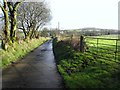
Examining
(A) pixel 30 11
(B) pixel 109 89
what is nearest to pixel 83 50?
(B) pixel 109 89

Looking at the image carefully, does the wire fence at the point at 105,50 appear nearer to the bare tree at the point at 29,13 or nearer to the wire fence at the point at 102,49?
the wire fence at the point at 102,49

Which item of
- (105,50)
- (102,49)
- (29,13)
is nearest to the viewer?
(102,49)

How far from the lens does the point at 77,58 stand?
18156 mm

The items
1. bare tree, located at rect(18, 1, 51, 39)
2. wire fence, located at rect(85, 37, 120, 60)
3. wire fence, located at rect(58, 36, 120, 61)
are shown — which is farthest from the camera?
bare tree, located at rect(18, 1, 51, 39)

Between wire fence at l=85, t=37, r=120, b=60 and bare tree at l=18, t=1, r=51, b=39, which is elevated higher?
bare tree at l=18, t=1, r=51, b=39

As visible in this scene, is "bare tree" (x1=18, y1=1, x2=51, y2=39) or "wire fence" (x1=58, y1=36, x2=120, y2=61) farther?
"bare tree" (x1=18, y1=1, x2=51, y2=39)

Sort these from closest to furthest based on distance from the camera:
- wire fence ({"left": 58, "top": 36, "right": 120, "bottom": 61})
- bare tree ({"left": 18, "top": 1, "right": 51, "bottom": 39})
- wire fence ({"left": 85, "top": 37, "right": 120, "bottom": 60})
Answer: wire fence ({"left": 85, "top": 37, "right": 120, "bottom": 60}), wire fence ({"left": 58, "top": 36, "right": 120, "bottom": 61}), bare tree ({"left": 18, "top": 1, "right": 51, "bottom": 39})

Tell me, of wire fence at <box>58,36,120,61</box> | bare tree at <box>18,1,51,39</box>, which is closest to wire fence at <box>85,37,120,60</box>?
wire fence at <box>58,36,120,61</box>

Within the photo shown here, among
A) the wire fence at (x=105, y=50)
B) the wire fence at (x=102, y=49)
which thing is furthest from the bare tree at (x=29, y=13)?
Answer: the wire fence at (x=105, y=50)

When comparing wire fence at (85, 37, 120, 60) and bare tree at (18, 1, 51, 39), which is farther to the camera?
bare tree at (18, 1, 51, 39)

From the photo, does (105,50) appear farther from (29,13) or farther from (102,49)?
(29,13)

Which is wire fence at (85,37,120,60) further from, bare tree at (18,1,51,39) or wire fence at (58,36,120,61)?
A: bare tree at (18,1,51,39)

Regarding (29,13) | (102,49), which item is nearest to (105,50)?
(102,49)

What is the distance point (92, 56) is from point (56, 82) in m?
5.82
